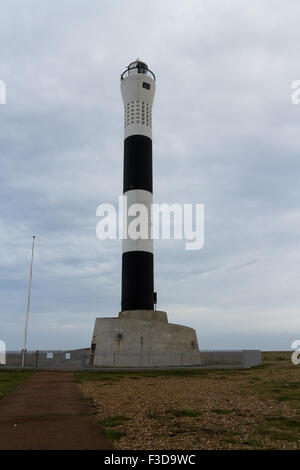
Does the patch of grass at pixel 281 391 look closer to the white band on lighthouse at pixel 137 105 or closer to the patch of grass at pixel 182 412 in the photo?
the patch of grass at pixel 182 412

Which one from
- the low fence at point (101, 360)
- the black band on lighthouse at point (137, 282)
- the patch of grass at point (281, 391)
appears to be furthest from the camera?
the black band on lighthouse at point (137, 282)

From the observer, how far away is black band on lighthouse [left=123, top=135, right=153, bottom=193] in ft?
122

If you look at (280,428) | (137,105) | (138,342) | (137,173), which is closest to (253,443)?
(280,428)

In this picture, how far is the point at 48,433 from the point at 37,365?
77.7 feet

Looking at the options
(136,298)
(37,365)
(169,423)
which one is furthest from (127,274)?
(169,423)

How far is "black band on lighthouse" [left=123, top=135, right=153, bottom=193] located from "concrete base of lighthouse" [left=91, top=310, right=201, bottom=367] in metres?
12.1

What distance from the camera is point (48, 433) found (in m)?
9.37

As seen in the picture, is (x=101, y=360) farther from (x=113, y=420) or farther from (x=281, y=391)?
(x=113, y=420)

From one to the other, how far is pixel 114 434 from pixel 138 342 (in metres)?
24.2

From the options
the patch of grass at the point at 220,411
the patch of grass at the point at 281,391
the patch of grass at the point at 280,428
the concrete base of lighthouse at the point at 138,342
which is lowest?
the patch of grass at the point at 281,391

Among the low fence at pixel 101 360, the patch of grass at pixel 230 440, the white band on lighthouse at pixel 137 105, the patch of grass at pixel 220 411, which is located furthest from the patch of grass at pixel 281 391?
the white band on lighthouse at pixel 137 105

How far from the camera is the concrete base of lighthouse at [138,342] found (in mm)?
32281

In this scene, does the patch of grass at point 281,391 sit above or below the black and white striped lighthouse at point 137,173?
below

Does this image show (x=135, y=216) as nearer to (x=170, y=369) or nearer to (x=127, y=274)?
(x=127, y=274)
